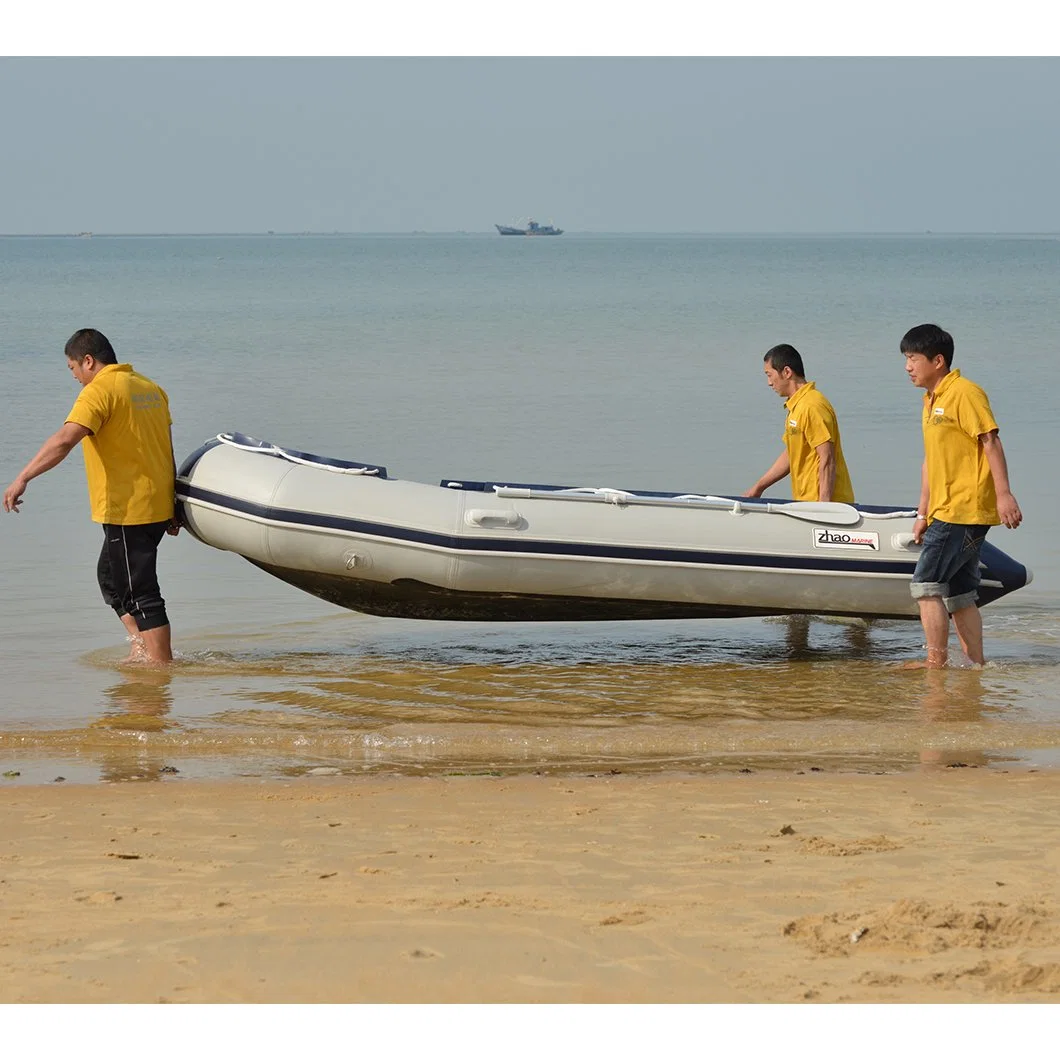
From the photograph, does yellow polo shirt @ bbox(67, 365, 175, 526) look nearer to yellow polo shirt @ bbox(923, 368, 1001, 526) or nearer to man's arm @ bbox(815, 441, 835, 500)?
man's arm @ bbox(815, 441, 835, 500)

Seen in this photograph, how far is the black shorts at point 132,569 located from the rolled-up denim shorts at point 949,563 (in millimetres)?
3042

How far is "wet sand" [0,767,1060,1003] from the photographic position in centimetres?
314

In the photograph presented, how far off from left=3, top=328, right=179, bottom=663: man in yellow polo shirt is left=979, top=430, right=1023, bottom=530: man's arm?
→ 3.24 metres

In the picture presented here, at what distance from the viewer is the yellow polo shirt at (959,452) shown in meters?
5.72

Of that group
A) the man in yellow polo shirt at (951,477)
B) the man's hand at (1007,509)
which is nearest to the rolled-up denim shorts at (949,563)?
the man in yellow polo shirt at (951,477)

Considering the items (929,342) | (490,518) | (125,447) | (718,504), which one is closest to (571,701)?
(490,518)

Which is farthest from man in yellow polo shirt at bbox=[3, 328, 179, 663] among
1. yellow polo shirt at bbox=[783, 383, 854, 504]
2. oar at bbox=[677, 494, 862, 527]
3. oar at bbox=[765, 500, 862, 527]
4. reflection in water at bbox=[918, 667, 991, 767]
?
reflection in water at bbox=[918, 667, 991, 767]

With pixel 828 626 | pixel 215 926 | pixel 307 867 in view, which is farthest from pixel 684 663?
pixel 215 926

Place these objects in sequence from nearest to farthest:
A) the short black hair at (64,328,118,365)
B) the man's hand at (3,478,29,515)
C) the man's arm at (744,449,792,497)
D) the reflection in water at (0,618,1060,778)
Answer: the reflection in water at (0,618,1060,778)
the man's hand at (3,478,29,515)
the short black hair at (64,328,118,365)
the man's arm at (744,449,792,497)

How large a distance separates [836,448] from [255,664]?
107 inches

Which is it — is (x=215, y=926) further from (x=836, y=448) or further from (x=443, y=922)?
(x=836, y=448)

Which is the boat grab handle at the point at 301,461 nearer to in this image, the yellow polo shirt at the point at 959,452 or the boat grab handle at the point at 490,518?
the boat grab handle at the point at 490,518

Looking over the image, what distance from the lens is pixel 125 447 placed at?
243 inches

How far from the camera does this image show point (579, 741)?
5.43m
